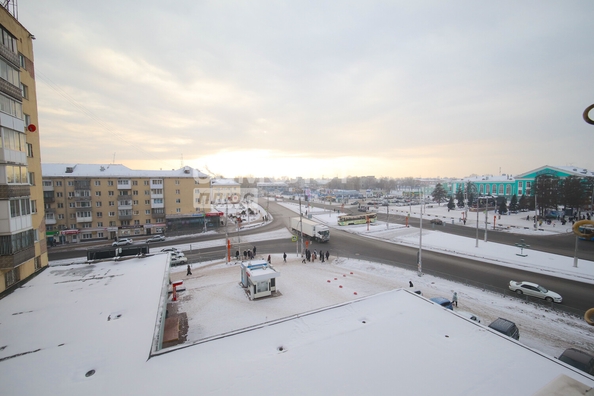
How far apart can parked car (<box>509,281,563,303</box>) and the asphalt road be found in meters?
0.52

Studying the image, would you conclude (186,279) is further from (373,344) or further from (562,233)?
(562,233)

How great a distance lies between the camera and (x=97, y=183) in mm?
39094

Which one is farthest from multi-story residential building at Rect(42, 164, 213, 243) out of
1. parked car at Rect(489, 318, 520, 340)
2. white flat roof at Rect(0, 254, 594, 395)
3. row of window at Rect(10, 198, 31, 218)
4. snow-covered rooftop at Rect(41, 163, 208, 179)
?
parked car at Rect(489, 318, 520, 340)

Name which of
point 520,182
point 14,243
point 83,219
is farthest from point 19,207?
point 520,182

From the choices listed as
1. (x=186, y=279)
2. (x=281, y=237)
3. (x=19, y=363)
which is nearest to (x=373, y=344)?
(x=19, y=363)

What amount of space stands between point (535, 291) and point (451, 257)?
374 inches

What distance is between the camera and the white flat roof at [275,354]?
7.13 m

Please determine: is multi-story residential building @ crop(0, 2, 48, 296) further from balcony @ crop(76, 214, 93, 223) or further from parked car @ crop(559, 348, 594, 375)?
balcony @ crop(76, 214, 93, 223)

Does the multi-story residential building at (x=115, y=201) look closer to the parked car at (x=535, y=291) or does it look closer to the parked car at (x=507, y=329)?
the parked car at (x=535, y=291)

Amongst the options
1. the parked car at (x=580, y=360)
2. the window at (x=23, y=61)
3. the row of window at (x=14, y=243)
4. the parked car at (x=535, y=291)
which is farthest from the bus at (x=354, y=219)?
the window at (x=23, y=61)

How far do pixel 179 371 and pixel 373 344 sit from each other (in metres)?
6.24

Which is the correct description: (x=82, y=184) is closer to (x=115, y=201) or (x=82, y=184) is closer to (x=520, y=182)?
(x=115, y=201)

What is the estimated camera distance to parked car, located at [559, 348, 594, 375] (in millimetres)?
9781

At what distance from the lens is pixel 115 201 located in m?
40.3
